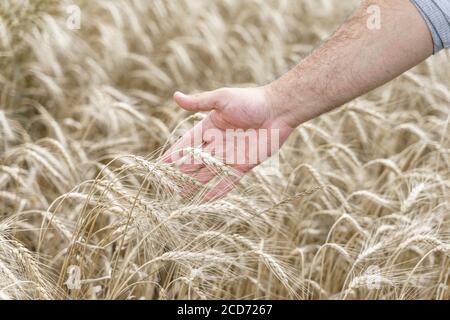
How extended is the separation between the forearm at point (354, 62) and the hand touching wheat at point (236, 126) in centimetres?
5

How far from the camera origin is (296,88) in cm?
228

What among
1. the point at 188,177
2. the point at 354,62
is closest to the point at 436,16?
the point at 354,62

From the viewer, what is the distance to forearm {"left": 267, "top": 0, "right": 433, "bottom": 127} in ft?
7.14

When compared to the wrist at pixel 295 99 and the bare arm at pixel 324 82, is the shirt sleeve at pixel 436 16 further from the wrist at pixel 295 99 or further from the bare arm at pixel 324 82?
the wrist at pixel 295 99

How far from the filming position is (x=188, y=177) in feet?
6.22

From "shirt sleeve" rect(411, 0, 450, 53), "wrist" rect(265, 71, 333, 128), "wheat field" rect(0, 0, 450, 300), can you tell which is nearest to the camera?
"wheat field" rect(0, 0, 450, 300)

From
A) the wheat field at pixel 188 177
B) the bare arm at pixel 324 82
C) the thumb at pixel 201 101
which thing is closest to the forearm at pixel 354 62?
the bare arm at pixel 324 82

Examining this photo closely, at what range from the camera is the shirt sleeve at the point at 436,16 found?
2152 millimetres

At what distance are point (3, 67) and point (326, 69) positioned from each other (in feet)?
6.00

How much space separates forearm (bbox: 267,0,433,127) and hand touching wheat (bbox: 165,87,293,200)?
0.05 m

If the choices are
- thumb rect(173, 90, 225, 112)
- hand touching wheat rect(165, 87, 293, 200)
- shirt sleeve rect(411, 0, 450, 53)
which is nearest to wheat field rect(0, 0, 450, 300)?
hand touching wheat rect(165, 87, 293, 200)

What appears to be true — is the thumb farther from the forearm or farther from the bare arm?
the forearm

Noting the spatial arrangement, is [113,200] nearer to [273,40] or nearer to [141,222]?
[141,222]
